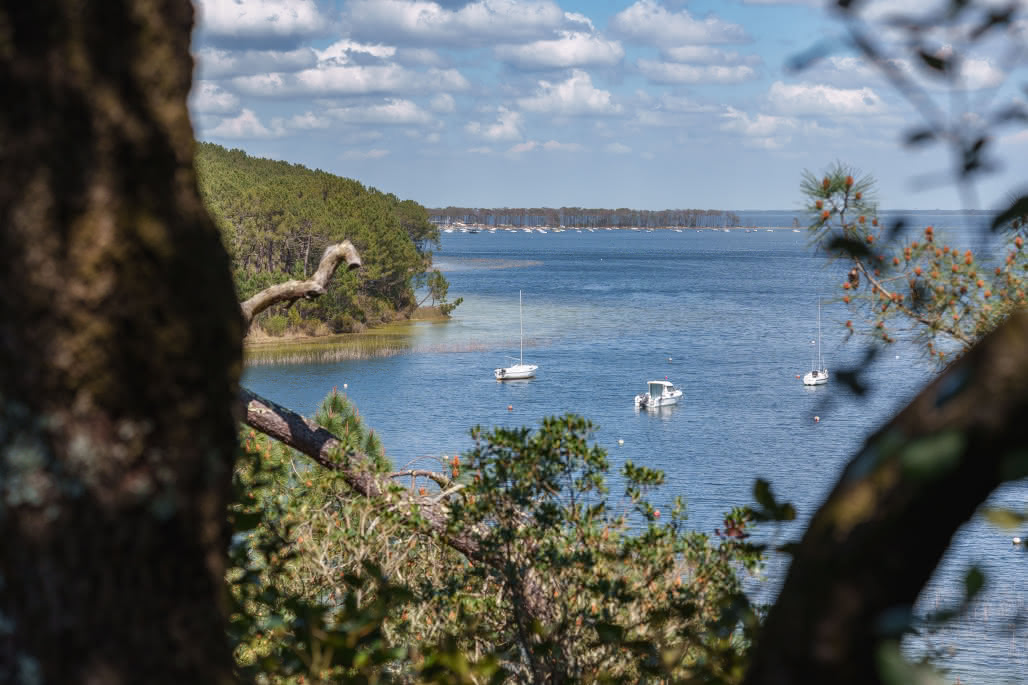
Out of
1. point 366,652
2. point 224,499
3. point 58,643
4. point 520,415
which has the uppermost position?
point 224,499

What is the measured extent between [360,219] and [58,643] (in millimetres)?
66908

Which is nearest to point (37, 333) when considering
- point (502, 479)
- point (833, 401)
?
point (833, 401)

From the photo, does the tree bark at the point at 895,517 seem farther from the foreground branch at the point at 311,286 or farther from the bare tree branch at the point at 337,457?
the foreground branch at the point at 311,286

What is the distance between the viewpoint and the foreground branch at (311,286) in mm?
5527

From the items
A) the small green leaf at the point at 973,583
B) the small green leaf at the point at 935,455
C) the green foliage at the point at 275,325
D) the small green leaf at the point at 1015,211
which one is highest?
the small green leaf at the point at 1015,211

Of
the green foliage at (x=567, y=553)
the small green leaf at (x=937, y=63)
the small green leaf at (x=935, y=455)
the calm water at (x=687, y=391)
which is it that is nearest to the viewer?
the small green leaf at (x=935, y=455)

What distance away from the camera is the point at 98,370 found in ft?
3.56

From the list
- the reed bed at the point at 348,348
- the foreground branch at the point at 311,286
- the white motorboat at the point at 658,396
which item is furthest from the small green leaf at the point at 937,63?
the reed bed at the point at 348,348

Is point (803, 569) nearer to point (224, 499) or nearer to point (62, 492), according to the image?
point (224, 499)

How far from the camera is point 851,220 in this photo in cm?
384

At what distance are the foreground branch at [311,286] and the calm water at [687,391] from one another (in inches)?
89.2

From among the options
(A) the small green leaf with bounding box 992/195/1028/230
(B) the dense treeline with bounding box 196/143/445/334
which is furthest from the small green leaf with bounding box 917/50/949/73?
(B) the dense treeline with bounding box 196/143/445/334

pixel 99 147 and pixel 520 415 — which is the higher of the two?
pixel 99 147

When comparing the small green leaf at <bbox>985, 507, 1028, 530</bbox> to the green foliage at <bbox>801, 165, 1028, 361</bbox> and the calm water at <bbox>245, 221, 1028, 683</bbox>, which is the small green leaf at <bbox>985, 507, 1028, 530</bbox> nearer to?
the calm water at <bbox>245, 221, 1028, 683</bbox>
